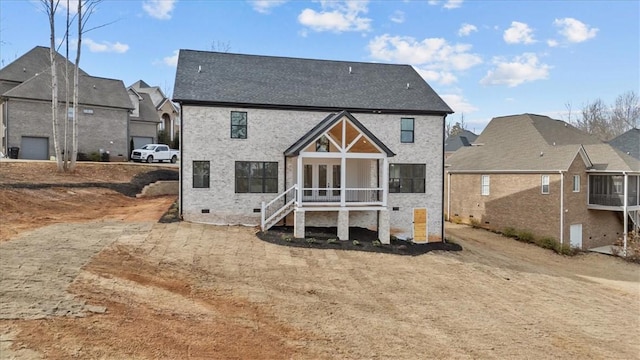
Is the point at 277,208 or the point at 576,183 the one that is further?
the point at 576,183

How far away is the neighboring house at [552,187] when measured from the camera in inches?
942

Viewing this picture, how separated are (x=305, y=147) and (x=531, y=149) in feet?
59.7

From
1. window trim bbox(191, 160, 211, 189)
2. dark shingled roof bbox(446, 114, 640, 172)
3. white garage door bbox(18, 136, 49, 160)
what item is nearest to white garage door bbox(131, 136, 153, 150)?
white garage door bbox(18, 136, 49, 160)

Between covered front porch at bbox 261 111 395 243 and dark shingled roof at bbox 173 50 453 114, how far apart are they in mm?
1882

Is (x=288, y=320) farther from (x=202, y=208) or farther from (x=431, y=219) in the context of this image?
(x=431, y=219)

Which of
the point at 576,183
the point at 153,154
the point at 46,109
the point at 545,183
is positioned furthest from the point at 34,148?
the point at 576,183

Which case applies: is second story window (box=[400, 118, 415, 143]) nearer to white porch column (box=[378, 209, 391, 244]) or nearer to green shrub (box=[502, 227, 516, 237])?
white porch column (box=[378, 209, 391, 244])

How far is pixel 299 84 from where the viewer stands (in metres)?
20.2

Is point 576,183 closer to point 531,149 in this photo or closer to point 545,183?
point 545,183

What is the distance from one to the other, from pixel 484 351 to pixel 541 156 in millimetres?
21006

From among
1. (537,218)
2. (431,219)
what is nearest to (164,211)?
(431,219)

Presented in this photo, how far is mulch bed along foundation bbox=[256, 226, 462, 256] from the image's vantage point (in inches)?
635

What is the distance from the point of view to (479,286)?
13.6 m

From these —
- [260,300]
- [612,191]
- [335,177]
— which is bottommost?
[260,300]
